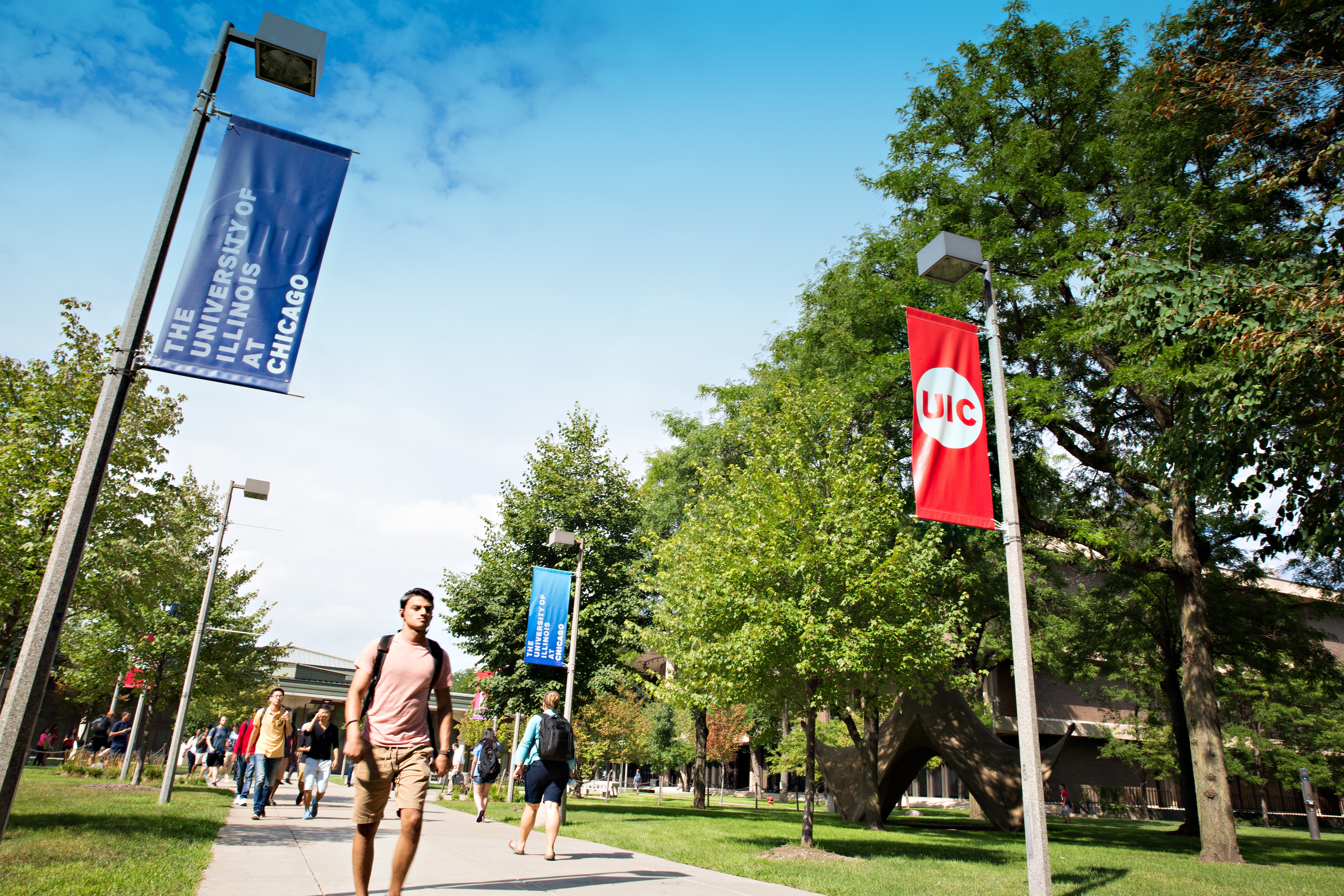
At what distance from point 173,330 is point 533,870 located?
6.43 meters

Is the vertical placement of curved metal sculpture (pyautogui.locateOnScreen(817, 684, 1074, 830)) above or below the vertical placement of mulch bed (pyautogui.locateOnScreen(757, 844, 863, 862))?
above

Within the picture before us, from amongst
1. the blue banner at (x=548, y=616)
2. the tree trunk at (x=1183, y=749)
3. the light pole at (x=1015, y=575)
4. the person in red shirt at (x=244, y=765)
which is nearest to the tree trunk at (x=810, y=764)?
the blue banner at (x=548, y=616)

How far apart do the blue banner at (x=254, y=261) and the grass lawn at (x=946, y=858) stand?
771 cm

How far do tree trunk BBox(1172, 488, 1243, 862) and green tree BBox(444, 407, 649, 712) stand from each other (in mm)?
13200

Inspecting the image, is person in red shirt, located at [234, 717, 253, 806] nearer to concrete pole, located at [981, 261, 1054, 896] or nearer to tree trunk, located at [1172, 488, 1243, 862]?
concrete pole, located at [981, 261, 1054, 896]

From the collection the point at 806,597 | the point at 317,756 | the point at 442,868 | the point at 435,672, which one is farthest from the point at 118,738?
the point at 435,672

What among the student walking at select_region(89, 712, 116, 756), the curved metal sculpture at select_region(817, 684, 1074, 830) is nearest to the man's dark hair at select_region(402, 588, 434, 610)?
the curved metal sculpture at select_region(817, 684, 1074, 830)

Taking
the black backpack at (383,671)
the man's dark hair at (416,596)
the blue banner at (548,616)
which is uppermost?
the blue banner at (548,616)

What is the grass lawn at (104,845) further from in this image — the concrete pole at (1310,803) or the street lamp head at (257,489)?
the concrete pole at (1310,803)

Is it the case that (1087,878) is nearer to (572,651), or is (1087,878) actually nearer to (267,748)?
(572,651)

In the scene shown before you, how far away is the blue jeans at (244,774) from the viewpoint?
15578mm

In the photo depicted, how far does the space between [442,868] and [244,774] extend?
9762 millimetres

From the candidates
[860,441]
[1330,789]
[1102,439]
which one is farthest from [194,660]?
[1330,789]

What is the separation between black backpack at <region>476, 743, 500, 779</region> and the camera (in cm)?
1599
